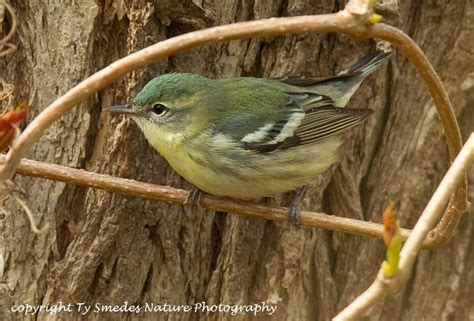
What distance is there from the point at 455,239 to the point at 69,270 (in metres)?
2.31

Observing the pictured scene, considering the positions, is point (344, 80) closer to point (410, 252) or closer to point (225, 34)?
point (225, 34)

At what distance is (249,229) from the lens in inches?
159

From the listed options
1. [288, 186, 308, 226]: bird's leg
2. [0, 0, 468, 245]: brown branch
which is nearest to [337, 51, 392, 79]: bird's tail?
[288, 186, 308, 226]: bird's leg

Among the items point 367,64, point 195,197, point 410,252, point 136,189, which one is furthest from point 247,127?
point 410,252

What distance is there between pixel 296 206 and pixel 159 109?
87 centimetres

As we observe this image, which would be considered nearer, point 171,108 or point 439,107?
point 439,107

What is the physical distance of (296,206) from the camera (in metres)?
3.85

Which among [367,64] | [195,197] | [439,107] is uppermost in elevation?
[367,64]

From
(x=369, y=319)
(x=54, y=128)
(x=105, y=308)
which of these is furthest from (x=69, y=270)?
(x=369, y=319)

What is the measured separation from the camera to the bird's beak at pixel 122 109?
363cm

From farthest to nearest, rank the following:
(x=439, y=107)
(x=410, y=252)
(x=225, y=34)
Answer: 1. (x=439, y=107)
2. (x=225, y=34)
3. (x=410, y=252)

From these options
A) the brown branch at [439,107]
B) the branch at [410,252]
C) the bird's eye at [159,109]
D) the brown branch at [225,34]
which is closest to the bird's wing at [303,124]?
the bird's eye at [159,109]

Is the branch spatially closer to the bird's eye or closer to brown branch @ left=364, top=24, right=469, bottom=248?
brown branch @ left=364, top=24, right=469, bottom=248

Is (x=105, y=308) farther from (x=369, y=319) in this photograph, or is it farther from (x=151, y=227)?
(x=369, y=319)
